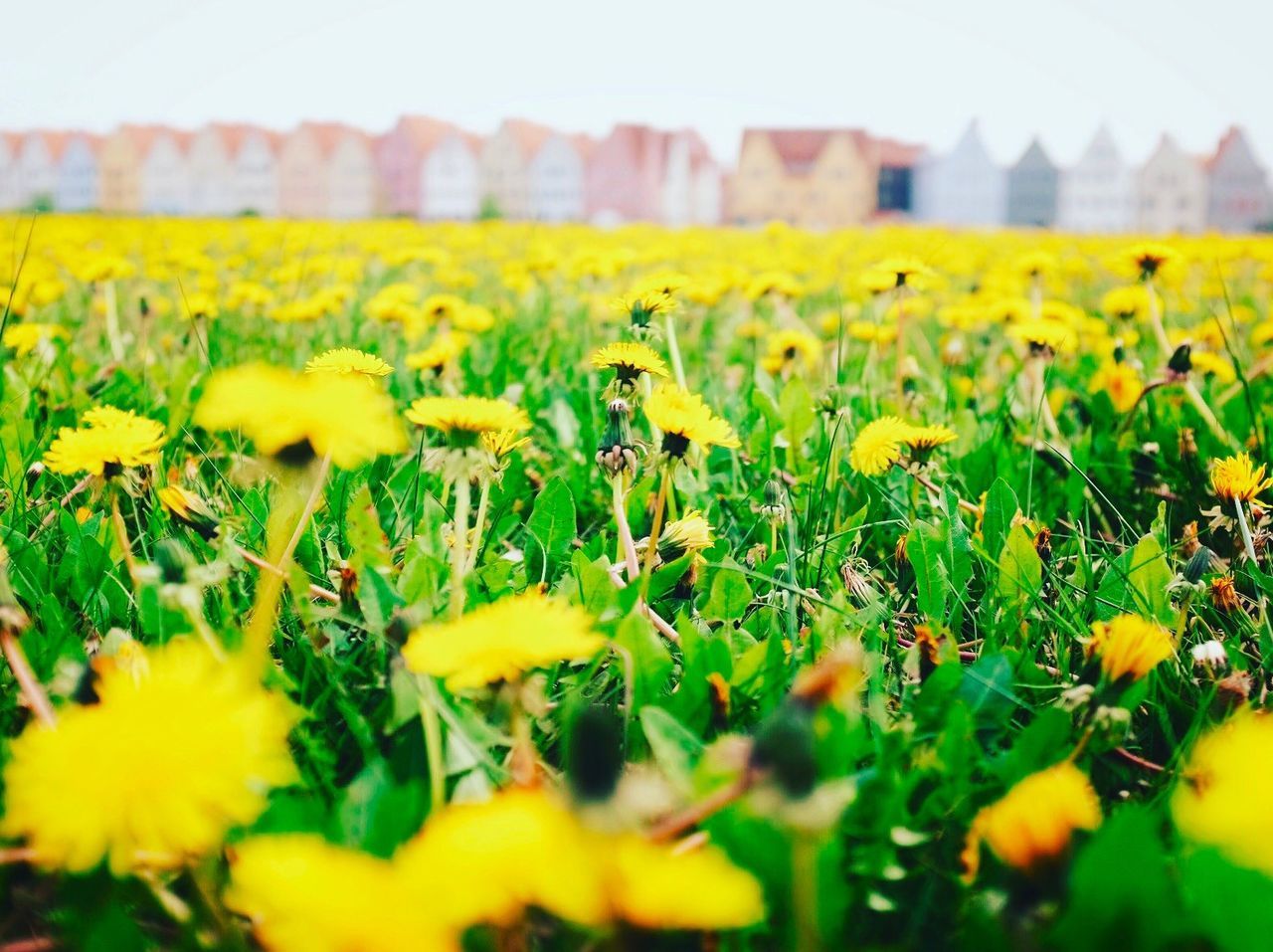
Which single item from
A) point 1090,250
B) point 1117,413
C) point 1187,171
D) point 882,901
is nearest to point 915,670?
point 882,901

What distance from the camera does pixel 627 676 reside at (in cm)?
80

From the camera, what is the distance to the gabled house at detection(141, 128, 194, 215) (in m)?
46.2

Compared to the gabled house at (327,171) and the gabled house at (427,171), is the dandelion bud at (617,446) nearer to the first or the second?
the gabled house at (427,171)

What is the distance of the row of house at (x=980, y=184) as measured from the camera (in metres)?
39.9

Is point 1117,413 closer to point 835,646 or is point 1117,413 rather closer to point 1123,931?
point 835,646

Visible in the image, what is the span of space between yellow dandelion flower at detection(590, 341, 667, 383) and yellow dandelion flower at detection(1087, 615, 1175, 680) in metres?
0.59

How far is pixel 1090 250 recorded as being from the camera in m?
8.05

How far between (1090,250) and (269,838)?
8809mm

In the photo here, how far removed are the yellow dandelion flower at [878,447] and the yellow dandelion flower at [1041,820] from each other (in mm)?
625

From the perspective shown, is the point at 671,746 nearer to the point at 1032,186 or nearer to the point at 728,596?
the point at 728,596

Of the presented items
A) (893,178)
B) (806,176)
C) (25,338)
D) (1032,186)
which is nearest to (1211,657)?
(25,338)

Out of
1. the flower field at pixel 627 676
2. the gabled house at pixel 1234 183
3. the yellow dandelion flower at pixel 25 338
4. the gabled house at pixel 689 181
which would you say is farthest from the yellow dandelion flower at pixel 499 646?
the gabled house at pixel 1234 183

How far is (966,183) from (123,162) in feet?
135

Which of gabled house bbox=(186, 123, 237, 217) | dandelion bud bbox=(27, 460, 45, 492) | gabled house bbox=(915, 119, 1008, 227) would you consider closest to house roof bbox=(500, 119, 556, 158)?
gabled house bbox=(186, 123, 237, 217)
